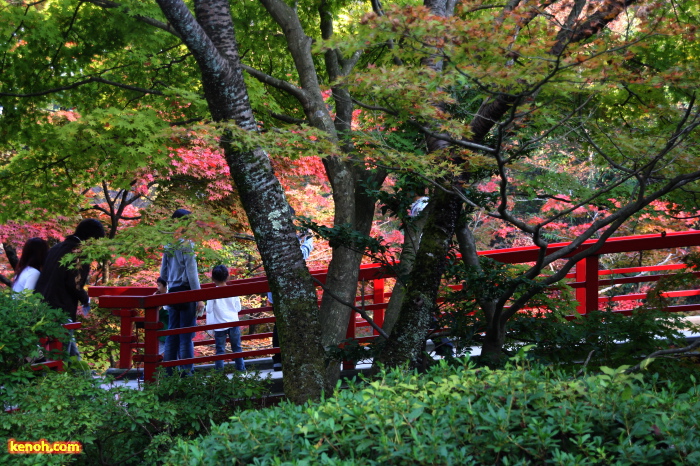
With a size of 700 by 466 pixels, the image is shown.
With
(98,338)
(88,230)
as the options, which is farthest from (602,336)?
(98,338)

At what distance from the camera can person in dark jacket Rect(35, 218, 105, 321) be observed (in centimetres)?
512

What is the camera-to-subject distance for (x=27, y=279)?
5.43 metres

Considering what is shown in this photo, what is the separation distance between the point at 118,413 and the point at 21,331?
3.45ft

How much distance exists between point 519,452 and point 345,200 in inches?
168

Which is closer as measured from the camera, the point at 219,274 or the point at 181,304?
the point at 181,304

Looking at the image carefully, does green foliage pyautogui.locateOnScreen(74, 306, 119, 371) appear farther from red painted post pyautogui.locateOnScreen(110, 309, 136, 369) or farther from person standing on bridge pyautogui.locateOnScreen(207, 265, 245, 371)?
person standing on bridge pyautogui.locateOnScreen(207, 265, 245, 371)

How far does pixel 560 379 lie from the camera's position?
7.82ft

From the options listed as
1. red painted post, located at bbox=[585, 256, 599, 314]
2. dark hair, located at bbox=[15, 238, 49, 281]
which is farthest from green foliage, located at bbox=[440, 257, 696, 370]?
dark hair, located at bbox=[15, 238, 49, 281]

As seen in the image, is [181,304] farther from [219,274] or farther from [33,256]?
[33,256]

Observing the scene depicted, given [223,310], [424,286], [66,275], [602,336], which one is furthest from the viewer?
[223,310]

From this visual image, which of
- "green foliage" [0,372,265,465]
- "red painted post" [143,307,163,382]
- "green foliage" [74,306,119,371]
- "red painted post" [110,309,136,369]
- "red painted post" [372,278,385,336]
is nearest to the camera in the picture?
"green foliage" [0,372,265,465]

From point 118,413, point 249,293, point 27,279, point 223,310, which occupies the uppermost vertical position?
point 27,279

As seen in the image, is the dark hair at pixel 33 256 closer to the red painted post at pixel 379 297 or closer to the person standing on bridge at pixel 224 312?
the person standing on bridge at pixel 224 312

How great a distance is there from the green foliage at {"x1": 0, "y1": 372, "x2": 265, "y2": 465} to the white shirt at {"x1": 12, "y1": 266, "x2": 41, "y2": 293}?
1441mm
